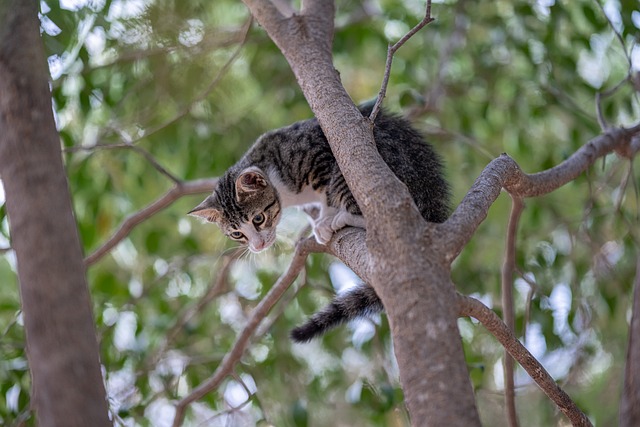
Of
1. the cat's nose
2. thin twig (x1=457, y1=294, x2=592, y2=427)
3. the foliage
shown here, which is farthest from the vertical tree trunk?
the cat's nose

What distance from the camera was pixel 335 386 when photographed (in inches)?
149

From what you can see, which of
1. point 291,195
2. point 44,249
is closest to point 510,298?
point 291,195

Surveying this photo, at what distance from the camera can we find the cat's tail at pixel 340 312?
8.10 feet

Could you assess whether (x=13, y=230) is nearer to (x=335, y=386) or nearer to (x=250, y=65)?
(x=335, y=386)

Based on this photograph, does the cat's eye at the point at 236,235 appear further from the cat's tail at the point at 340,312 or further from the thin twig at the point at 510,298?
the thin twig at the point at 510,298

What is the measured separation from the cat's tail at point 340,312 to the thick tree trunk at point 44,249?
115cm

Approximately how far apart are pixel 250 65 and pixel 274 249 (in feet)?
3.71

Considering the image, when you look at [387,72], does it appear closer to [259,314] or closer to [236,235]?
[259,314]

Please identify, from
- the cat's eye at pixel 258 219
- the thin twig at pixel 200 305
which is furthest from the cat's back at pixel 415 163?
the thin twig at pixel 200 305

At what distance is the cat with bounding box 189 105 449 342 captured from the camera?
8.62 ft

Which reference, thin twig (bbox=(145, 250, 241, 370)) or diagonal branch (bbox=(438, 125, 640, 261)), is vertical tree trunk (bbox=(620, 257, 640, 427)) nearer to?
diagonal branch (bbox=(438, 125, 640, 261))

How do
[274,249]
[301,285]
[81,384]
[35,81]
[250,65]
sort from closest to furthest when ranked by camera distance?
[81,384] → [35,81] → [301,285] → [274,249] → [250,65]

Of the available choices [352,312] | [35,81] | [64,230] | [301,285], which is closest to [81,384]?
[64,230]

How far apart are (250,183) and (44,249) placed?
1.94m
